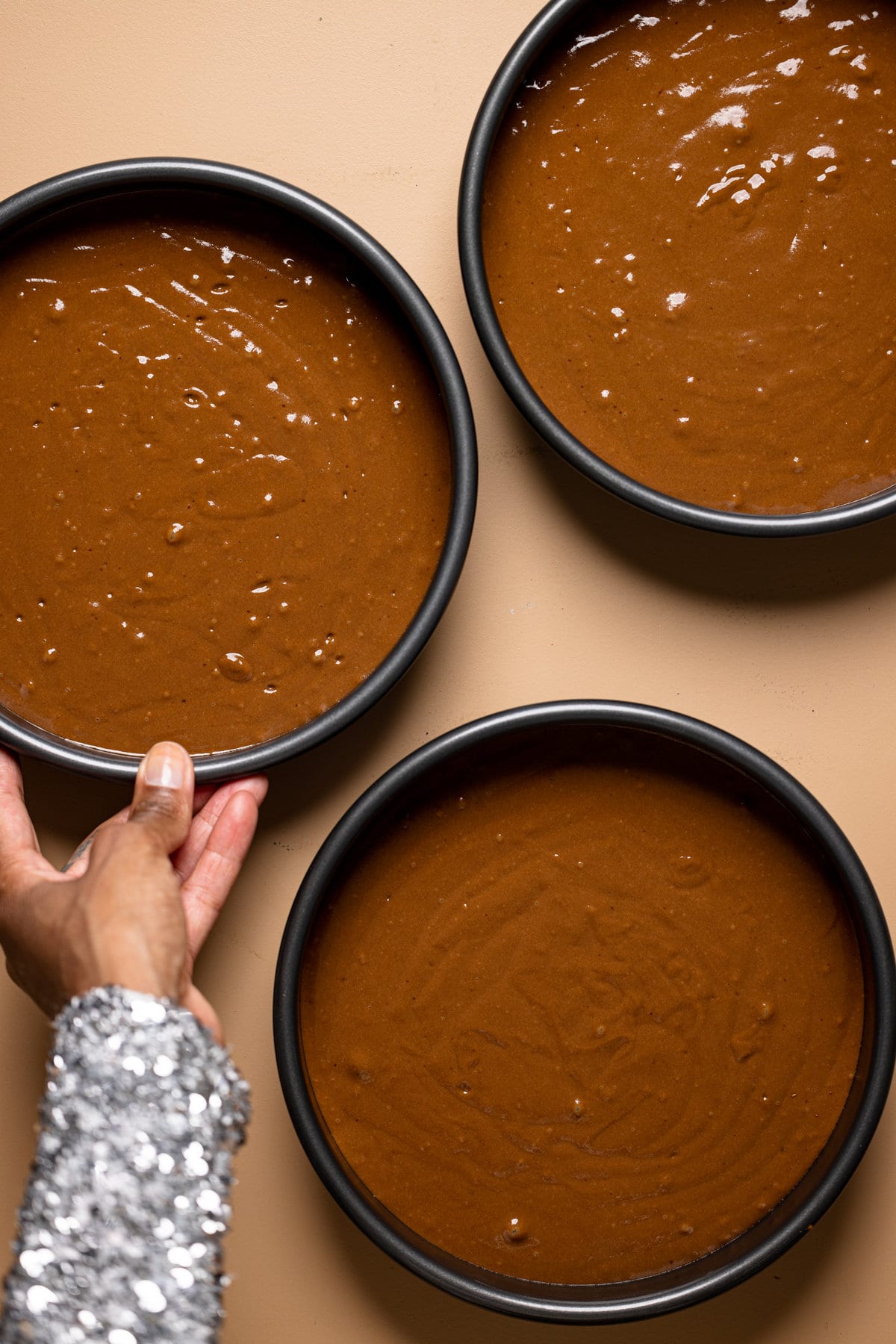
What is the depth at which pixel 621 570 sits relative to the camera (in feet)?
4.47

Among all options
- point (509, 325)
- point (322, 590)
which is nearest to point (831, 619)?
point (509, 325)

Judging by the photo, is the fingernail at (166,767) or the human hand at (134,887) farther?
the fingernail at (166,767)

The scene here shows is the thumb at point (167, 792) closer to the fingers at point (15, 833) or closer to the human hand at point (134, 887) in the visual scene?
the human hand at point (134, 887)

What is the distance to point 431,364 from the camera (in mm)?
1210

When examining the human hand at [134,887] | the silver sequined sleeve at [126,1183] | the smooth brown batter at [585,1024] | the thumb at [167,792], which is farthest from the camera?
the smooth brown batter at [585,1024]

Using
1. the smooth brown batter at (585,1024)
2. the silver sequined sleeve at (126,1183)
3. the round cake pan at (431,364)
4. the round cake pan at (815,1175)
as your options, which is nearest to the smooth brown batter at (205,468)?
the round cake pan at (431,364)

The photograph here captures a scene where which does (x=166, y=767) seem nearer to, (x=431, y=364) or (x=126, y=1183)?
(x=126, y=1183)

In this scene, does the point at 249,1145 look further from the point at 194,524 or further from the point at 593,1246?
the point at 194,524

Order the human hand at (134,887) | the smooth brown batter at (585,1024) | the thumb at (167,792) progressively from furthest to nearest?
1. the smooth brown batter at (585,1024)
2. the thumb at (167,792)
3. the human hand at (134,887)

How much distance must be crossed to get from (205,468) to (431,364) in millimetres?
308

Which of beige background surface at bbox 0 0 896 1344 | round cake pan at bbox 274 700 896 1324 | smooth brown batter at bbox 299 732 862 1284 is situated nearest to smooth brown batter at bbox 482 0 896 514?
beige background surface at bbox 0 0 896 1344

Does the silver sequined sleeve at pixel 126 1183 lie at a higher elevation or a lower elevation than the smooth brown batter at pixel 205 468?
lower

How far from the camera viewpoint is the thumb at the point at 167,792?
1.16m

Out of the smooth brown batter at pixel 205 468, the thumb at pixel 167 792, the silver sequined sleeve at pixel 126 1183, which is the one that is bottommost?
the silver sequined sleeve at pixel 126 1183
